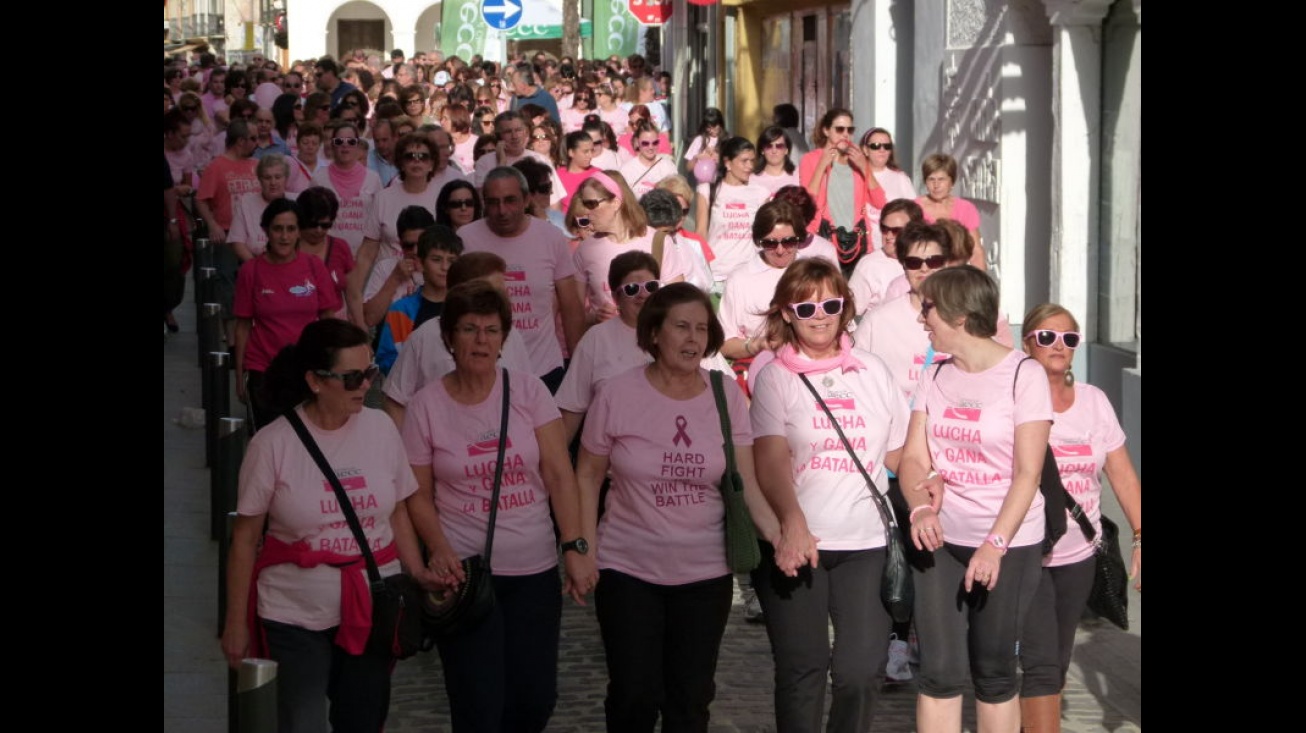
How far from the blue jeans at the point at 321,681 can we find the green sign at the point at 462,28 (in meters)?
43.9

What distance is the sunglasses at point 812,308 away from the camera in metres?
6.48

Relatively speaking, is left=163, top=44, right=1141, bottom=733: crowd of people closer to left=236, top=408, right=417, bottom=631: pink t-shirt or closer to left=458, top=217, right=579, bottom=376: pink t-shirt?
left=236, top=408, right=417, bottom=631: pink t-shirt

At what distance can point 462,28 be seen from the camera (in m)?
50.0

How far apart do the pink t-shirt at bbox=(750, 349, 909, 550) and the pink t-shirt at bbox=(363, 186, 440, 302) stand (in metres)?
3.75

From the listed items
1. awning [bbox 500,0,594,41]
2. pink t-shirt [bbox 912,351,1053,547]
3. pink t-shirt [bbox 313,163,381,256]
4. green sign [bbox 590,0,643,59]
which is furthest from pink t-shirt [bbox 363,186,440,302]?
green sign [bbox 590,0,643,59]

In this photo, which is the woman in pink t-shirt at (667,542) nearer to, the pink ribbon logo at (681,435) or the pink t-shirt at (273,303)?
the pink ribbon logo at (681,435)

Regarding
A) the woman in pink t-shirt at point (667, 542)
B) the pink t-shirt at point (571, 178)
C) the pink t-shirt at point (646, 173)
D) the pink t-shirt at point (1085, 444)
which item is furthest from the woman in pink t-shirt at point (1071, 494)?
the pink t-shirt at point (646, 173)

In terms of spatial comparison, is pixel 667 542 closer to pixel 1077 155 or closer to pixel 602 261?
pixel 602 261

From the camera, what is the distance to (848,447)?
6.35m

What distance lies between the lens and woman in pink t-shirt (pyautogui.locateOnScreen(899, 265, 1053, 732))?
625cm

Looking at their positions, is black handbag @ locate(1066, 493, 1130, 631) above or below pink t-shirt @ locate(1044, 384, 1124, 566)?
below

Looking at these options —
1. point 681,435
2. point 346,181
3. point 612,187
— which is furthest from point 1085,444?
point 346,181
